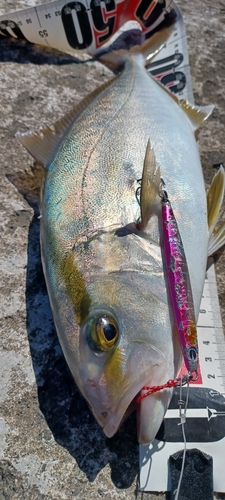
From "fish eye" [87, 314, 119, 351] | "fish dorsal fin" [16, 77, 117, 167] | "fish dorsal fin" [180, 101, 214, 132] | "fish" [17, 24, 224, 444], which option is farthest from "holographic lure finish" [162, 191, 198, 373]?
"fish dorsal fin" [180, 101, 214, 132]

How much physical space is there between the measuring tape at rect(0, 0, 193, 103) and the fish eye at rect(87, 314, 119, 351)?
5.48 ft

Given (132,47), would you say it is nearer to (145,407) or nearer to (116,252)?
(116,252)

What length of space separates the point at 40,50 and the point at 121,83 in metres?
0.83

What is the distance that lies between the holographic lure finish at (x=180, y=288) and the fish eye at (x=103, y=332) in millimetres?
197

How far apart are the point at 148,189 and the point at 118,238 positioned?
203 millimetres

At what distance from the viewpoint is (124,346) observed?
120cm

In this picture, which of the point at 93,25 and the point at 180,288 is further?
the point at 93,25

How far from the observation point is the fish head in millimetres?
1170

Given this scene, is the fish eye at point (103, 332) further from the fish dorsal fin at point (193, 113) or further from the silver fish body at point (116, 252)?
the fish dorsal fin at point (193, 113)

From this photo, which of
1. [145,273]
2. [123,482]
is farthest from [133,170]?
[123,482]

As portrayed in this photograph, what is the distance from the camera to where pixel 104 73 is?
2.57 metres

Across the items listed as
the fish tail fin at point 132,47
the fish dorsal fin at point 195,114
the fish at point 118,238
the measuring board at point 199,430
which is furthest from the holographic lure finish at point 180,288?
the fish tail fin at point 132,47

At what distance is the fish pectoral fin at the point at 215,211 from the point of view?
1784 millimetres

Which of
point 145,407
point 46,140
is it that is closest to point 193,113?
point 46,140
